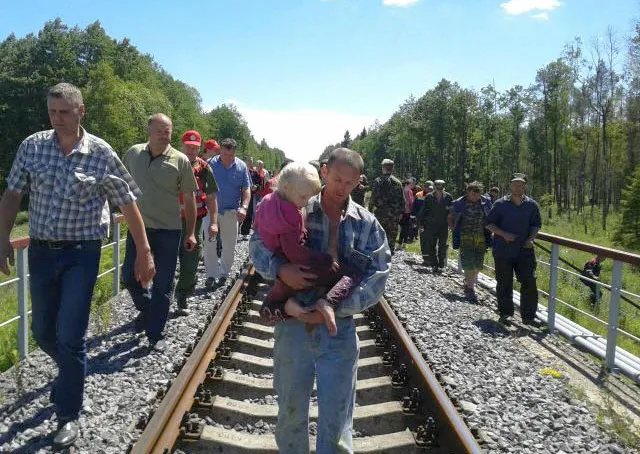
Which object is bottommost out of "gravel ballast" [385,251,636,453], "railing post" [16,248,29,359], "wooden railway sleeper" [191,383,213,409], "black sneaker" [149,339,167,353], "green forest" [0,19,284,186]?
"gravel ballast" [385,251,636,453]

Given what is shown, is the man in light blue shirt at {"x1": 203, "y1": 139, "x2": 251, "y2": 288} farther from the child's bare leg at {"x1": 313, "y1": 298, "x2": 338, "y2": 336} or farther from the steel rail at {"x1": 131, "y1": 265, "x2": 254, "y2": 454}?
the child's bare leg at {"x1": 313, "y1": 298, "x2": 338, "y2": 336}

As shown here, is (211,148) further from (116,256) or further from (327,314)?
(327,314)

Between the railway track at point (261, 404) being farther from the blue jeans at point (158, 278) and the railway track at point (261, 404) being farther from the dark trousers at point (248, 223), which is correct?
the dark trousers at point (248, 223)

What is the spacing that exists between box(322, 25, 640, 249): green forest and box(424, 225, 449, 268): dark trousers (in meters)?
28.3

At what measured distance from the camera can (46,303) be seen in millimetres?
3682

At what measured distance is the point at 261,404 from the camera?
4.08 m

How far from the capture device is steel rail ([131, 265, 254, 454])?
10.1 feet

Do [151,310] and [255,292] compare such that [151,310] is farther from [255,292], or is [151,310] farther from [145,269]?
[255,292]

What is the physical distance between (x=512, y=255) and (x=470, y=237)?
1657mm

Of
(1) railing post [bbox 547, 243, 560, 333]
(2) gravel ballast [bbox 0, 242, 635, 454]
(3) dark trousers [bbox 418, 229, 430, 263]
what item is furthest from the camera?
(3) dark trousers [bbox 418, 229, 430, 263]

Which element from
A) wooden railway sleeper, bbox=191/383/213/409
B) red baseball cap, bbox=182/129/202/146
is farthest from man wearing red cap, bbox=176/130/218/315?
wooden railway sleeper, bbox=191/383/213/409

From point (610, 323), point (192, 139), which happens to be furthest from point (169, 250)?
point (610, 323)

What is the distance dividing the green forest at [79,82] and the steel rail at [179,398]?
49906 mm

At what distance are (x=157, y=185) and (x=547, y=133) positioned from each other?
173 feet
